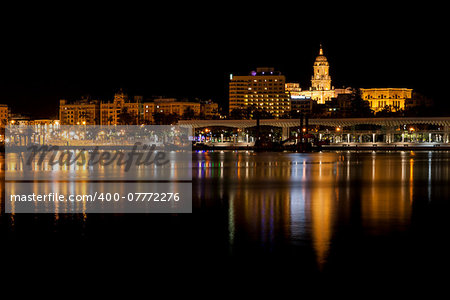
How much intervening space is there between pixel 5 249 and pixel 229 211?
8962mm

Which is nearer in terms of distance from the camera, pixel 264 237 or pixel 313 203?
pixel 264 237

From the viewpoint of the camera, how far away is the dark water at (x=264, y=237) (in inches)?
591

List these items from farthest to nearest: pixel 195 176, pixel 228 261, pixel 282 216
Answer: pixel 195 176, pixel 282 216, pixel 228 261

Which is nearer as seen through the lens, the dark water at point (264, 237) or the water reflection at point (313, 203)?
the dark water at point (264, 237)

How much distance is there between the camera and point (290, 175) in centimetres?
4253

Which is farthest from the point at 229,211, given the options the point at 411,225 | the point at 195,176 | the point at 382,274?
the point at 195,176

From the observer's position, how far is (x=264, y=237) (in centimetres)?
1806

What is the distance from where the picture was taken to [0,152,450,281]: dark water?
1502cm

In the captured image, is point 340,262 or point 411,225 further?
point 411,225

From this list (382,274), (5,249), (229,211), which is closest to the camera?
(382,274)

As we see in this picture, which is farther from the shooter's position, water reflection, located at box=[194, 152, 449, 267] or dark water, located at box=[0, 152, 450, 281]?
water reflection, located at box=[194, 152, 449, 267]

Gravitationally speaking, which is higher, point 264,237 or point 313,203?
point 313,203

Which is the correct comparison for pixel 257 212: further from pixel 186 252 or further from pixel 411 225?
pixel 186 252

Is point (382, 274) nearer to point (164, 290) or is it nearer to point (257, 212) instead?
point (164, 290)
